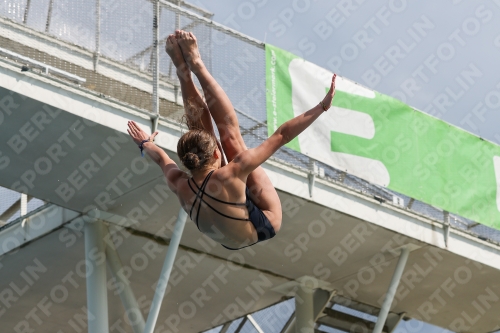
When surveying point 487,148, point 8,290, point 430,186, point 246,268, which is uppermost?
point 487,148

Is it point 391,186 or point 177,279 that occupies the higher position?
point 391,186

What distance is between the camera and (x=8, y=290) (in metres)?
13.6

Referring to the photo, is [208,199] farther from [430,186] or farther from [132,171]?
[430,186]

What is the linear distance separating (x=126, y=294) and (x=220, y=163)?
6.03 m

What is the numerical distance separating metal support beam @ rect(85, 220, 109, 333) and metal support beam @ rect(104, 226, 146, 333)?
163 mm

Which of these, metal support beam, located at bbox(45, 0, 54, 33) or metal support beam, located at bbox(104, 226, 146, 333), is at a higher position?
Answer: metal support beam, located at bbox(45, 0, 54, 33)

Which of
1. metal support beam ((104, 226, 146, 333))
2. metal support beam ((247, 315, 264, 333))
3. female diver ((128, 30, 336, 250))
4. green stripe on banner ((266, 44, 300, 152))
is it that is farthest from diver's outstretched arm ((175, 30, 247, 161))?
metal support beam ((247, 315, 264, 333))

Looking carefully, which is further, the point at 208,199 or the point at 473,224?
the point at 473,224

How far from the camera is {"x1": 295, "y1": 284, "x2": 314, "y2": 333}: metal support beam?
46.8 feet

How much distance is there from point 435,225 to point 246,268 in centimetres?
315

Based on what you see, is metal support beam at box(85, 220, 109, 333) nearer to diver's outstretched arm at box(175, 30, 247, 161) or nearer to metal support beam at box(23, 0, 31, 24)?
metal support beam at box(23, 0, 31, 24)

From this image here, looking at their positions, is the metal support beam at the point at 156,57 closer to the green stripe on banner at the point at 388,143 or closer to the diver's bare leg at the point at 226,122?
the green stripe on banner at the point at 388,143

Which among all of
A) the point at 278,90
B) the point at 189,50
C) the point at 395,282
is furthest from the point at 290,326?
the point at 189,50

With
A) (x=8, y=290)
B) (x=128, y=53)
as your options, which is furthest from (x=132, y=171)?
(x=8, y=290)
